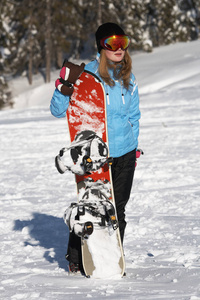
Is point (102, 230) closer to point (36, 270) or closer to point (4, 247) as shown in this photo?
point (36, 270)

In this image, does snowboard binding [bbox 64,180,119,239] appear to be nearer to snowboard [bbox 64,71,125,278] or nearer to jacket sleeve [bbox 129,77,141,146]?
snowboard [bbox 64,71,125,278]

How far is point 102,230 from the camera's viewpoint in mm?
3973

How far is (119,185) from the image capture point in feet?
13.6

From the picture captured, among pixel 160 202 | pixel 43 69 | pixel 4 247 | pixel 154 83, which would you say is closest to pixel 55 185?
pixel 160 202

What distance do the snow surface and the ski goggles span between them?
5.57 feet

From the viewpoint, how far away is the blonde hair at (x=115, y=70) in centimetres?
397

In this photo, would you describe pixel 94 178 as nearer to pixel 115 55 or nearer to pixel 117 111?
pixel 117 111

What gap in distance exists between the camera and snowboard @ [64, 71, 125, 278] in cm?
392

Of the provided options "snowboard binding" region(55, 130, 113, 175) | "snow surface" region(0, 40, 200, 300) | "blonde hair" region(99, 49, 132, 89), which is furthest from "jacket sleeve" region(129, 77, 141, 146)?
"snow surface" region(0, 40, 200, 300)

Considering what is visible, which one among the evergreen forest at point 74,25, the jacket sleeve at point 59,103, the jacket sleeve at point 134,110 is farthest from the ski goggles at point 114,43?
the evergreen forest at point 74,25

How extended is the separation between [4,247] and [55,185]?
325cm

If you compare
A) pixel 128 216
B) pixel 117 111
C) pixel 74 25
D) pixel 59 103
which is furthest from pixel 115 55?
pixel 74 25

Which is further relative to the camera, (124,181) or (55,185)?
(55,185)

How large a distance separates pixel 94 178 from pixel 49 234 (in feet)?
5.38
